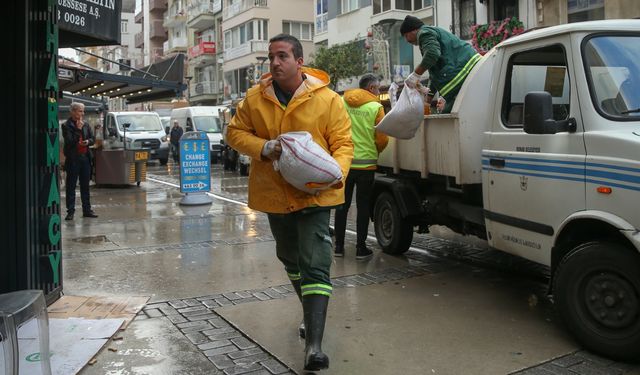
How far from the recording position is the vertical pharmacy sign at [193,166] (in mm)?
11852

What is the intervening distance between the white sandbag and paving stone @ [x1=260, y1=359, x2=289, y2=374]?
1.13 m

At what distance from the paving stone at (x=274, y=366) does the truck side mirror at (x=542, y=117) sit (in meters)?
2.33

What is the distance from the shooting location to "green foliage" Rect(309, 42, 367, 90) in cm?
2864

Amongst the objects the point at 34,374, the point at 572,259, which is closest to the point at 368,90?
the point at 572,259

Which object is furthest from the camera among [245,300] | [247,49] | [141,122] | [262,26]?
[247,49]

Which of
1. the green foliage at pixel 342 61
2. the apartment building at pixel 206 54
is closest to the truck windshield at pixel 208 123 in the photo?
the green foliage at pixel 342 61

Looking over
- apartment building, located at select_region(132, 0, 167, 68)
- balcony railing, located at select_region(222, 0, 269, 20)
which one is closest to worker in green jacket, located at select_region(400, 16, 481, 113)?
balcony railing, located at select_region(222, 0, 269, 20)

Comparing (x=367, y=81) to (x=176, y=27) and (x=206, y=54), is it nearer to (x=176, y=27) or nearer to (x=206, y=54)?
(x=206, y=54)

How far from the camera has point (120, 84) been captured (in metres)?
13.7

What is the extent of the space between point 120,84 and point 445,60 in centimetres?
977

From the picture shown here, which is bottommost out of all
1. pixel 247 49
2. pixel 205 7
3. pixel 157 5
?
pixel 247 49

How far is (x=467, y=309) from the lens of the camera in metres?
4.86

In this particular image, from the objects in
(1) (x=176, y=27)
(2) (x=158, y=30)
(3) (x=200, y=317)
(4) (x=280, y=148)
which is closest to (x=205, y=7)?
(1) (x=176, y=27)

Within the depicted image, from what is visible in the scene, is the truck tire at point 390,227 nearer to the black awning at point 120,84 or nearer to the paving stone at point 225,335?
the paving stone at point 225,335
